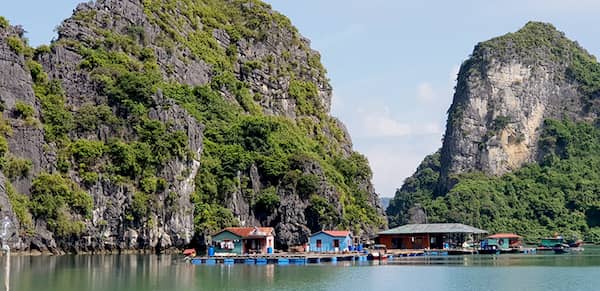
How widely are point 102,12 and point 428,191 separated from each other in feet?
262

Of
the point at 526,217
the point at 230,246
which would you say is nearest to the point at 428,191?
the point at 526,217

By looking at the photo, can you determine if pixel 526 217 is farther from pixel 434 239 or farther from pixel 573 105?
pixel 434 239

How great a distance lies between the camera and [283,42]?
11600cm

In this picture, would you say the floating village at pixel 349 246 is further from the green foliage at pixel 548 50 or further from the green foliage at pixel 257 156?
the green foliage at pixel 548 50

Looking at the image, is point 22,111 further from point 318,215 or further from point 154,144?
point 318,215

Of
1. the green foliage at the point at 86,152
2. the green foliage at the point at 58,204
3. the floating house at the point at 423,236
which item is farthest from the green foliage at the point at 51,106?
the floating house at the point at 423,236

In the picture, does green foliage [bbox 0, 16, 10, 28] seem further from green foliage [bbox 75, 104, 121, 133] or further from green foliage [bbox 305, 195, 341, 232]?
green foliage [bbox 305, 195, 341, 232]

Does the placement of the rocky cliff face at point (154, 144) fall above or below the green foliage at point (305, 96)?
below

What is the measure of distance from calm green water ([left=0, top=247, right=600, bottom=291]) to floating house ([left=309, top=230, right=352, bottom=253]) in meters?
12.9

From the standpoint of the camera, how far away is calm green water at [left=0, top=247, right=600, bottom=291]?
41.5 metres

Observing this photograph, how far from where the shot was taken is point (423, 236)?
88250mm

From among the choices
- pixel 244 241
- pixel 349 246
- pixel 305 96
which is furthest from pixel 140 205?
pixel 305 96

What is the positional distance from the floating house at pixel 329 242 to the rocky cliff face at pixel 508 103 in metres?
70.2

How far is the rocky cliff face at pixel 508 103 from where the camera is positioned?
142375 millimetres
